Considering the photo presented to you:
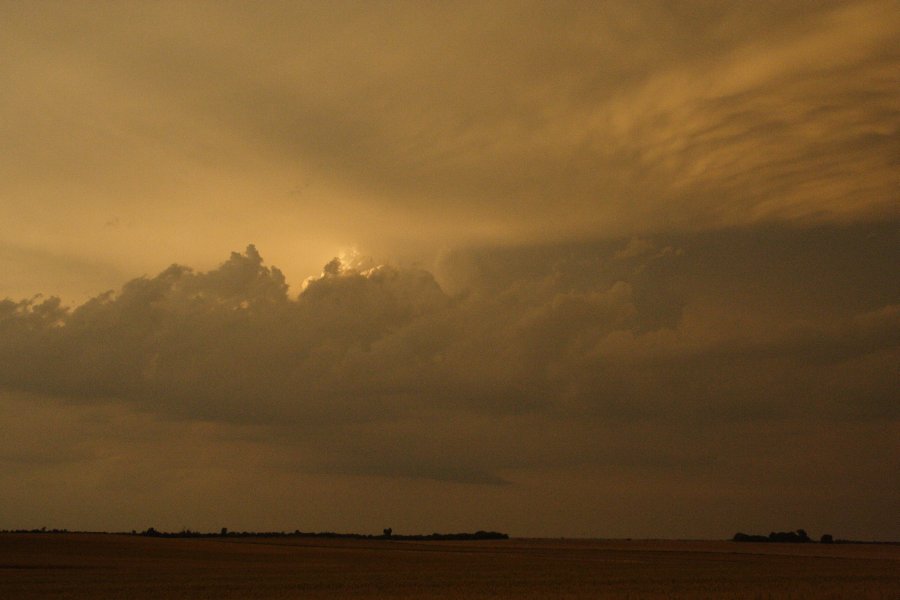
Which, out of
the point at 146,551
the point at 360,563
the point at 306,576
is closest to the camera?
the point at 306,576

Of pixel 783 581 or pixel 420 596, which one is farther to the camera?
pixel 783 581

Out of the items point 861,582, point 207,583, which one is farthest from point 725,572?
point 207,583

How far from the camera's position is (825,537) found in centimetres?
18812

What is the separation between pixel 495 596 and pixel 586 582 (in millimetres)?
12242

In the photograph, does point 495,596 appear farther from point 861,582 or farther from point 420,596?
point 861,582

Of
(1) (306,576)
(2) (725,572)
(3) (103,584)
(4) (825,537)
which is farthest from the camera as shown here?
(4) (825,537)

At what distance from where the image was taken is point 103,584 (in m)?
50.5

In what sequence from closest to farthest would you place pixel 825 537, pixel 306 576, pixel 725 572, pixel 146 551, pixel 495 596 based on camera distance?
pixel 495 596, pixel 306 576, pixel 725 572, pixel 146 551, pixel 825 537

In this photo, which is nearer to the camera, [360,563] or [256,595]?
[256,595]

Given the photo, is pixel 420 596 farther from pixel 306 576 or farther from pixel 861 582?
pixel 861 582

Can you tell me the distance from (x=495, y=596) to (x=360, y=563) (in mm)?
37841

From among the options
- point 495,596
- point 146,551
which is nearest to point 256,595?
point 495,596

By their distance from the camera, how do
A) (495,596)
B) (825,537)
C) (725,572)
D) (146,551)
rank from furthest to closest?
(825,537) < (146,551) < (725,572) < (495,596)

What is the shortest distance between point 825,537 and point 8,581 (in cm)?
17200
